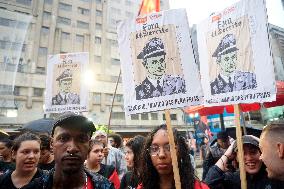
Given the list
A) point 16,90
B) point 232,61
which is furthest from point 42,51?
point 232,61

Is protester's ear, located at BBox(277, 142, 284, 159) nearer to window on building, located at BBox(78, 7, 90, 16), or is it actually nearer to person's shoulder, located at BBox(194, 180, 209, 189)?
person's shoulder, located at BBox(194, 180, 209, 189)

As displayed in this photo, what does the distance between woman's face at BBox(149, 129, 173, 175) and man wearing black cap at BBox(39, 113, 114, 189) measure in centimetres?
59

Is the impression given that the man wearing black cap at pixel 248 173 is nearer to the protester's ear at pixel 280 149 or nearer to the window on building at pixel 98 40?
the protester's ear at pixel 280 149

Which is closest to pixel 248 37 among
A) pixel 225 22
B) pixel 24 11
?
pixel 225 22

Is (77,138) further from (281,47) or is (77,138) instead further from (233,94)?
(281,47)

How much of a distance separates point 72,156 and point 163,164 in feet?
2.82

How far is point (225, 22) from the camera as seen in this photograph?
3.70m

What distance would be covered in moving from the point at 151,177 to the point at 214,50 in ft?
5.92

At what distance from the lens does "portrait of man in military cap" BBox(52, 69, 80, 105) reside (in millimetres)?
5906

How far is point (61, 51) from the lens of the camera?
3953cm

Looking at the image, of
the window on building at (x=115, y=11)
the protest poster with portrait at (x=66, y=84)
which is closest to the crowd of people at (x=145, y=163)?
the protest poster with portrait at (x=66, y=84)

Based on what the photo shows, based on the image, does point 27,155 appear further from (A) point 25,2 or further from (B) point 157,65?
(A) point 25,2

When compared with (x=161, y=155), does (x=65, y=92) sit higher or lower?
higher

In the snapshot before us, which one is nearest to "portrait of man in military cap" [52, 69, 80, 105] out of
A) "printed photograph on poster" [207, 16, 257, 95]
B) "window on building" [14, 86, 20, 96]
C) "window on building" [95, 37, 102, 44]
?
"printed photograph on poster" [207, 16, 257, 95]
